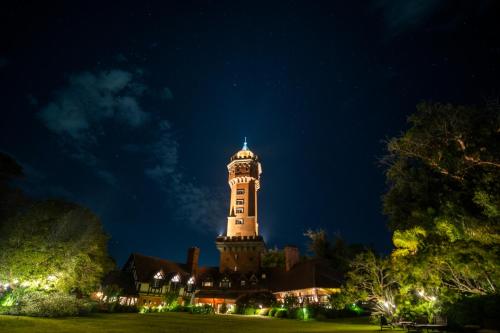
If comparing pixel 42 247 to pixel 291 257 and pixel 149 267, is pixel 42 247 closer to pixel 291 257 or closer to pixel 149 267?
pixel 149 267

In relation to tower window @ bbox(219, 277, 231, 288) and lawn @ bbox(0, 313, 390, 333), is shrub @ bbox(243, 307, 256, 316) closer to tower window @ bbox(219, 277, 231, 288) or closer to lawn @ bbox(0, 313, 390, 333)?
tower window @ bbox(219, 277, 231, 288)

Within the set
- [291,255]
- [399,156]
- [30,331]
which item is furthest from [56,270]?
[291,255]

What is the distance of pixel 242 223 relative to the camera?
62281 mm

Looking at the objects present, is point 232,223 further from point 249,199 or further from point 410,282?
point 410,282

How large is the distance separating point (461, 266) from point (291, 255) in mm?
40659

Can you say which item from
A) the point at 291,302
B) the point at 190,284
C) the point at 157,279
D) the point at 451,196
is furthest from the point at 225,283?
the point at 451,196

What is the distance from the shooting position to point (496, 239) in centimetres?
1390

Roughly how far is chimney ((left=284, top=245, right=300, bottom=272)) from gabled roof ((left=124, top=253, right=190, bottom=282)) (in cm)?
1795

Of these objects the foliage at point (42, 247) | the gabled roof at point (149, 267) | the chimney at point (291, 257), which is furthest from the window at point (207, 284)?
the foliage at point (42, 247)

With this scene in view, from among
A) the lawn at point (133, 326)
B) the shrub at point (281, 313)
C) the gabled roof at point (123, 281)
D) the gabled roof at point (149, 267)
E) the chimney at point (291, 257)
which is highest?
the chimney at point (291, 257)

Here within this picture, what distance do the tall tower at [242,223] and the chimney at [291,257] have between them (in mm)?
5275

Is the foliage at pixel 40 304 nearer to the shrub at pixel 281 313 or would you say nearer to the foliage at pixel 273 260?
the shrub at pixel 281 313

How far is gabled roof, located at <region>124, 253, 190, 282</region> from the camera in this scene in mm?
48812

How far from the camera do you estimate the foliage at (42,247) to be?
2144 centimetres
